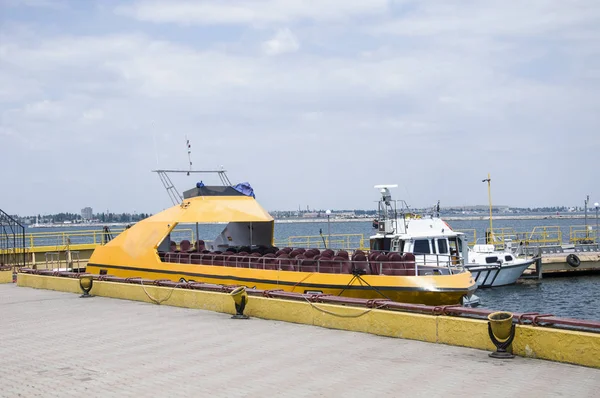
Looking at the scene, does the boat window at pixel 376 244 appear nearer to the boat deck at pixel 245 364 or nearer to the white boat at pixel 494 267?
the white boat at pixel 494 267

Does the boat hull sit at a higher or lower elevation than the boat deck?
lower

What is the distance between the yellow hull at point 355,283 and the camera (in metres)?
16.9

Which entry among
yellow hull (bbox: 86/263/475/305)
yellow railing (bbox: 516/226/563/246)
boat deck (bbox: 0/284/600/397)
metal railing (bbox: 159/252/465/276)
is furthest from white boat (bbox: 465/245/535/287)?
boat deck (bbox: 0/284/600/397)

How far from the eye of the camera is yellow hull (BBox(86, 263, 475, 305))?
55.4 feet

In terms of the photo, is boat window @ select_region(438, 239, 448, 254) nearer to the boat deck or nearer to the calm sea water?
the calm sea water

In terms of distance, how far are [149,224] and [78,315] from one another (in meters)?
7.59

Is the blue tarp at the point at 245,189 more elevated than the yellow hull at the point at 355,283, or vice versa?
the blue tarp at the point at 245,189

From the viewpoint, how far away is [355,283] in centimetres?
1761

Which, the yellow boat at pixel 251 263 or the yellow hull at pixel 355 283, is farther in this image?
the yellow boat at pixel 251 263

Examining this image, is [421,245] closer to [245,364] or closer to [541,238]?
[245,364]

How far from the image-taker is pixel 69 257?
31.4 m

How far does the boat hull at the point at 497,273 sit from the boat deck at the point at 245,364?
21.2m

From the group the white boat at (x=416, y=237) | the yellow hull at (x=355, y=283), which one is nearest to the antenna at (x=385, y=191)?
the white boat at (x=416, y=237)

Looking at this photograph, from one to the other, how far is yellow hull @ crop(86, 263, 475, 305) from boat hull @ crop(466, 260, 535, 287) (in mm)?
15946
